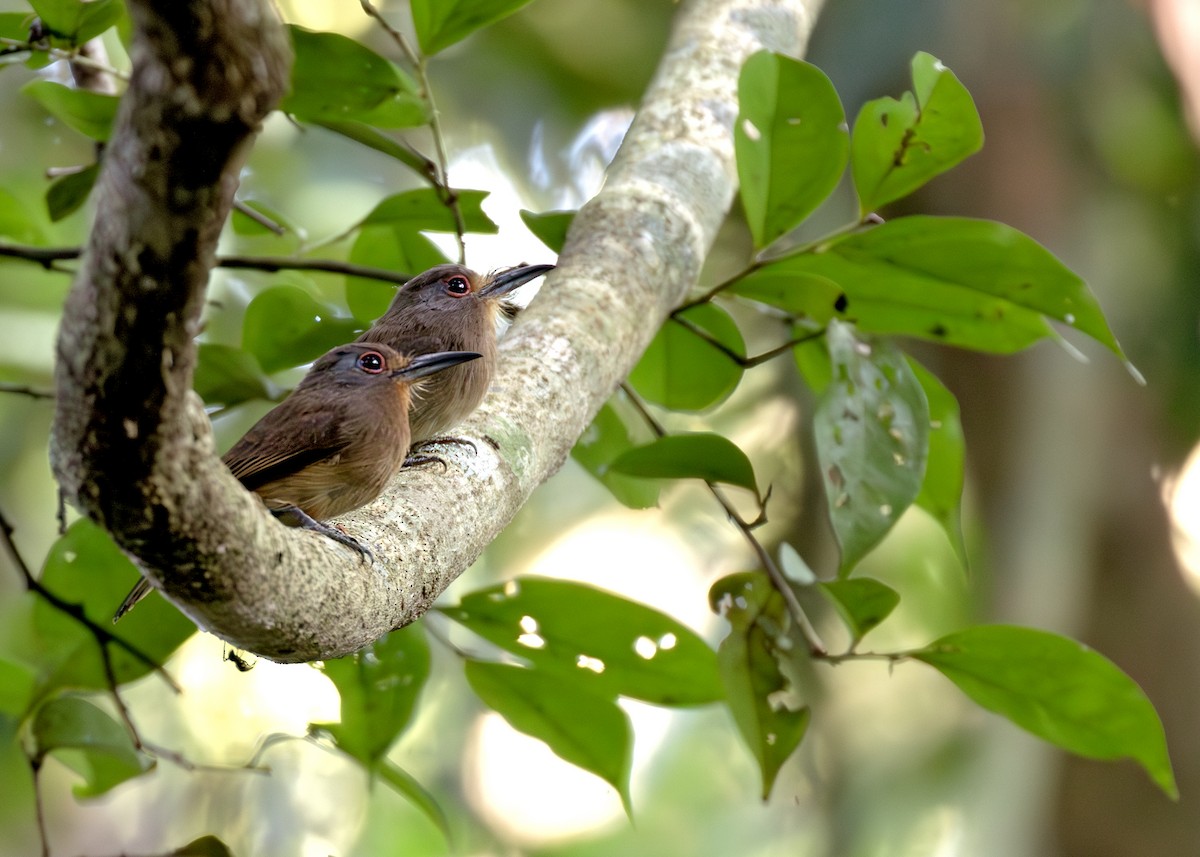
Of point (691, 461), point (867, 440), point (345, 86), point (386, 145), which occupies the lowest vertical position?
point (691, 461)

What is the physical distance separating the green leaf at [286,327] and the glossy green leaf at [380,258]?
127 millimetres

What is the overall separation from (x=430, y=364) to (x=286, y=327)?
39cm

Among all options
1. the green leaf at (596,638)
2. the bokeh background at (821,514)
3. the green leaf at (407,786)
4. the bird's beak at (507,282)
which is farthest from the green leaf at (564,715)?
the bokeh background at (821,514)

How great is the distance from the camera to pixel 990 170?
4539mm

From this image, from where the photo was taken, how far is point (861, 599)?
5.40ft

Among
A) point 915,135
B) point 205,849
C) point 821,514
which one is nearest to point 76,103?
point 205,849

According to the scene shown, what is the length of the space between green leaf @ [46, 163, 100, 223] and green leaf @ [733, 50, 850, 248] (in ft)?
3.95

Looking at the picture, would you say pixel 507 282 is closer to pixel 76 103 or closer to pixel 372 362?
pixel 372 362

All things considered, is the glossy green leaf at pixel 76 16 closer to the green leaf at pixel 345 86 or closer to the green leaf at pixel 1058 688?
the green leaf at pixel 345 86

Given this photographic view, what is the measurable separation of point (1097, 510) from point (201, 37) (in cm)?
417

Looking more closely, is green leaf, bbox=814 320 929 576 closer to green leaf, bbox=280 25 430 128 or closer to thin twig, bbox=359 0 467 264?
thin twig, bbox=359 0 467 264

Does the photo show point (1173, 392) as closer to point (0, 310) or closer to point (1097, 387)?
point (1097, 387)

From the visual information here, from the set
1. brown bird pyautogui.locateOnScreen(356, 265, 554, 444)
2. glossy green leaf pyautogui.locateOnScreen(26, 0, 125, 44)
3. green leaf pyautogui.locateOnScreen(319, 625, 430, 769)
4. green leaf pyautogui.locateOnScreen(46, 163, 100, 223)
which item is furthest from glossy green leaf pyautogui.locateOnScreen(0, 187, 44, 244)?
green leaf pyautogui.locateOnScreen(319, 625, 430, 769)

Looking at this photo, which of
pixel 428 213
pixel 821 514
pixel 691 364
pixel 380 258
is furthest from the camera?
pixel 821 514
